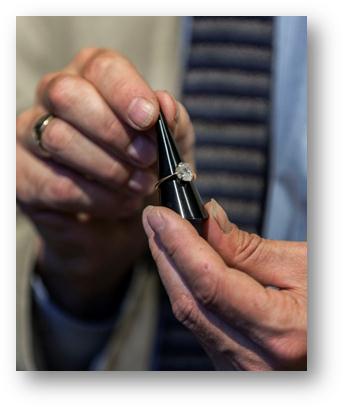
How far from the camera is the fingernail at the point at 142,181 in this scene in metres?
0.49

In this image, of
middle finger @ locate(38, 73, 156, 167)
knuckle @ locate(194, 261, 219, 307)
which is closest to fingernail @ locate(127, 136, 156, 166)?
middle finger @ locate(38, 73, 156, 167)

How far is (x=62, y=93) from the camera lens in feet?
1.50

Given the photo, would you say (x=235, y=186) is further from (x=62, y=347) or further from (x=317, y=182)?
(x=62, y=347)

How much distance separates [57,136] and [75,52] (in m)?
0.14

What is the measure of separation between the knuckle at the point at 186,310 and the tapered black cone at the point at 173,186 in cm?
6

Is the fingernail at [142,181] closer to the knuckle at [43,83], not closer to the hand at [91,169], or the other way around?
the hand at [91,169]

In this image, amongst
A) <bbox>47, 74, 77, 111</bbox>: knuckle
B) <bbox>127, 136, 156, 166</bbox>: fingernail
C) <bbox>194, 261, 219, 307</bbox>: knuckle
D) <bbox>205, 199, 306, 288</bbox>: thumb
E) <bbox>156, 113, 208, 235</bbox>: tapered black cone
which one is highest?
<bbox>47, 74, 77, 111</bbox>: knuckle

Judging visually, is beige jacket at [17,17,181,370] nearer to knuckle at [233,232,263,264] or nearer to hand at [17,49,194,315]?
hand at [17,49,194,315]

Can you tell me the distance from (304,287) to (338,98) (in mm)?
185

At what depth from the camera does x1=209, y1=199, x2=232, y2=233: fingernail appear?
462mm

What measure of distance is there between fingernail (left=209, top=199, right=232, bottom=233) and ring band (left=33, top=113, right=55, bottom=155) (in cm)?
15

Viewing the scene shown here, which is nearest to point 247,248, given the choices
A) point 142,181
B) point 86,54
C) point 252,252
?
point 252,252

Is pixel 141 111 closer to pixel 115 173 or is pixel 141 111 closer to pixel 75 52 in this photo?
pixel 115 173

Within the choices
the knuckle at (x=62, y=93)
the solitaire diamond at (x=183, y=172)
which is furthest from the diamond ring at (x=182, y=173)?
the knuckle at (x=62, y=93)
